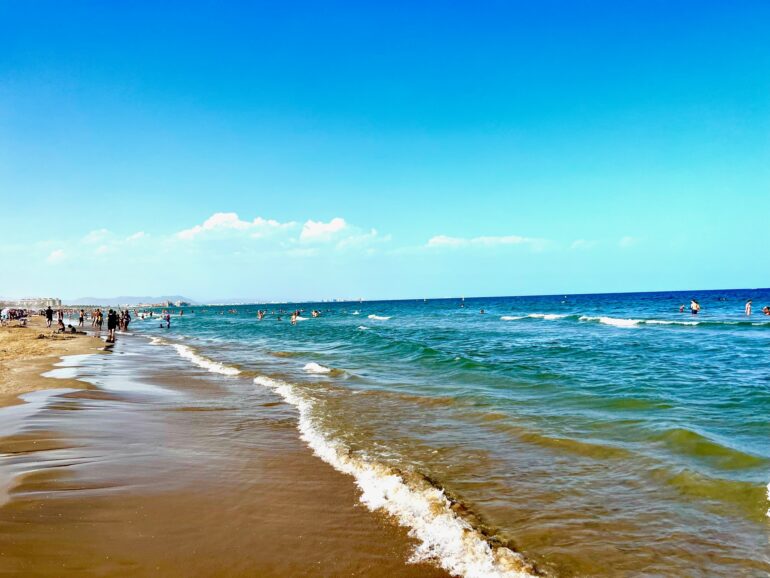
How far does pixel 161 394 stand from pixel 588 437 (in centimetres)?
1197

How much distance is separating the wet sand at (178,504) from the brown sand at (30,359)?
3820 mm

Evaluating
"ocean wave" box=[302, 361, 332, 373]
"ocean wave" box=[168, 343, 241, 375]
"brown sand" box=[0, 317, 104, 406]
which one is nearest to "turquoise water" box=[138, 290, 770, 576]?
"ocean wave" box=[302, 361, 332, 373]

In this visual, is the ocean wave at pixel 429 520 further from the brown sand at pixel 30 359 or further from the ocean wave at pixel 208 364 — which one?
the ocean wave at pixel 208 364

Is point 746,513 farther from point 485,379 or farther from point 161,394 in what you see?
point 161,394

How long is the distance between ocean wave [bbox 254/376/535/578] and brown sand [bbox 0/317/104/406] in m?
9.82

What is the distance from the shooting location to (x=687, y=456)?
824 centimetres

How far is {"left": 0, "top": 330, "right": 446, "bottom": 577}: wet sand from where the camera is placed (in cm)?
466

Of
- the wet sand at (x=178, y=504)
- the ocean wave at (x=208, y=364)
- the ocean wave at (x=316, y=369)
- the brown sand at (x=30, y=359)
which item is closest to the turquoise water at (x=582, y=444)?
the ocean wave at (x=316, y=369)

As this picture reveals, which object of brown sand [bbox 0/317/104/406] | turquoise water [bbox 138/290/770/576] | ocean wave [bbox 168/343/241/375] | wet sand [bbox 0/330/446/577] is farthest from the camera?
ocean wave [bbox 168/343/241/375]

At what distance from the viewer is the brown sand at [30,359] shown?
1438 cm

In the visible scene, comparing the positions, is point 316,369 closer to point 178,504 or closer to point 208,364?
point 208,364

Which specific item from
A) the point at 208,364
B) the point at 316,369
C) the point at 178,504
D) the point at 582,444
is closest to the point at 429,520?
the point at 178,504

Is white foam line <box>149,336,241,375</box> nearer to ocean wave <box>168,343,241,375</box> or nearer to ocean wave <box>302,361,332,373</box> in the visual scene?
ocean wave <box>168,343,241,375</box>

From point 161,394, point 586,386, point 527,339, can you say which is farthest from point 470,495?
point 527,339
